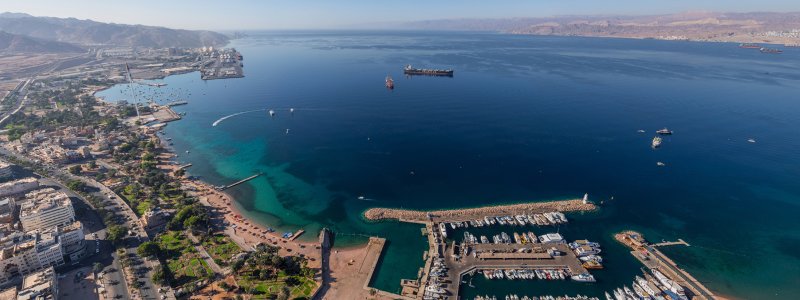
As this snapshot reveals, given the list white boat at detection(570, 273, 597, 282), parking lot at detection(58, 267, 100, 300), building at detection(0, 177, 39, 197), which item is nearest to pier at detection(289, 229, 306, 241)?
parking lot at detection(58, 267, 100, 300)

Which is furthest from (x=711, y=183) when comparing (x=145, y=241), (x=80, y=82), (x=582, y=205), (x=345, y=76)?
(x=80, y=82)

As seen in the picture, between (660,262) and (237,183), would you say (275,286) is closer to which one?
(237,183)

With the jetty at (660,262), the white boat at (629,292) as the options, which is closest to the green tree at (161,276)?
the white boat at (629,292)

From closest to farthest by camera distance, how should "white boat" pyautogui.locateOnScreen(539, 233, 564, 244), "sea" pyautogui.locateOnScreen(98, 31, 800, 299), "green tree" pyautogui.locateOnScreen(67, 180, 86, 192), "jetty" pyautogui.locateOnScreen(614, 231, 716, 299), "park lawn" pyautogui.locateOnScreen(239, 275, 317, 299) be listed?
"park lawn" pyautogui.locateOnScreen(239, 275, 317, 299) → "jetty" pyautogui.locateOnScreen(614, 231, 716, 299) → "sea" pyautogui.locateOnScreen(98, 31, 800, 299) → "white boat" pyautogui.locateOnScreen(539, 233, 564, 244) → "green tree" pyautogui.locateOnScreen(67, 180, 86, 192)

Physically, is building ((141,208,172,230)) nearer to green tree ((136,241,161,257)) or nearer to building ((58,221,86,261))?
green tree ((136,241,161,257))

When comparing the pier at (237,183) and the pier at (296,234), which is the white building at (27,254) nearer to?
the pier at (237,183)
